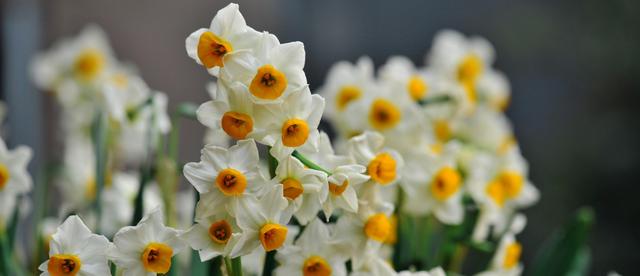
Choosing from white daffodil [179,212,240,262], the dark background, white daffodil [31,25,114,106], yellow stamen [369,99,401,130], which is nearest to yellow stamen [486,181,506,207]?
yellow stamen [369,99,401,130]

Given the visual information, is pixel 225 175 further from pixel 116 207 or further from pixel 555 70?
pixel 555 70

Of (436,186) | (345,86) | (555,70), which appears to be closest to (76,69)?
(345,86)

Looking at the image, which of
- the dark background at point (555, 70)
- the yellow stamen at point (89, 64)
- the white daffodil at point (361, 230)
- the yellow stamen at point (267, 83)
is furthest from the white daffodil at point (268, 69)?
the dark background at point (555, 70)

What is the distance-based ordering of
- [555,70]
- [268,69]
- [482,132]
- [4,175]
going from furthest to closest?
1. [555,70]
2. [482,132]
3. [4,175]
4. [268,69]

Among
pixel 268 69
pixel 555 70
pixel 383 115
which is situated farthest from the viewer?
pixel 555 70

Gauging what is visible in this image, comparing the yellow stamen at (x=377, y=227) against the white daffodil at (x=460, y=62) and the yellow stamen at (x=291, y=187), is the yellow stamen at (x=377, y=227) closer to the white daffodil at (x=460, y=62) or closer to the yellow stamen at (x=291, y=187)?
the yellow stamen at (x=291, y=187)

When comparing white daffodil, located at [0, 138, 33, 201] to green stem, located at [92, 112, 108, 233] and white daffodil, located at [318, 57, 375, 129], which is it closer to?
green stem, located at [92, 112, 108, 233]
